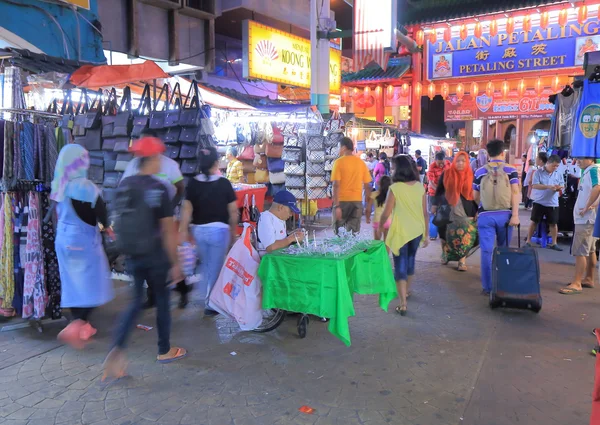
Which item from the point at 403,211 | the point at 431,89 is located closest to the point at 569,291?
the point at 403,211

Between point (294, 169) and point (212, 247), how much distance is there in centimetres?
507

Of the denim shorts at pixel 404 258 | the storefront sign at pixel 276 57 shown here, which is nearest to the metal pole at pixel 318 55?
the storefront sign at pixel 276 57

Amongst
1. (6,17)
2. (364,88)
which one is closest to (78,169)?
(6,17)

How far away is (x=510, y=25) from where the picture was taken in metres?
18.7

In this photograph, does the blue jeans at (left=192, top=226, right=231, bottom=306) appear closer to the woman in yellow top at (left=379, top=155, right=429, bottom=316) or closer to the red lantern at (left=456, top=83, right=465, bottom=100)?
the woman in yellow top at (left=379, top=155, right=429, bottom=316)

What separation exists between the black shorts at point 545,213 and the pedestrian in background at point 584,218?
253 centimetres

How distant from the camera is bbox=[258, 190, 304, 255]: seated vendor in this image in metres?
4.41

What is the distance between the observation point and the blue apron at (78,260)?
14.0 ft

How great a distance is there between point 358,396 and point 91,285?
2558 mm

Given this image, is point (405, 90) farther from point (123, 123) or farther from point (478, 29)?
point (123, 123)

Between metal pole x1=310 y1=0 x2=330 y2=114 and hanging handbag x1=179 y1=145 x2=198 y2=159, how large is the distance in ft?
18.1

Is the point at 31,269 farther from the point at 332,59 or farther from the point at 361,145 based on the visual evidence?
the point at 361,145

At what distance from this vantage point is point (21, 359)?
422 cm

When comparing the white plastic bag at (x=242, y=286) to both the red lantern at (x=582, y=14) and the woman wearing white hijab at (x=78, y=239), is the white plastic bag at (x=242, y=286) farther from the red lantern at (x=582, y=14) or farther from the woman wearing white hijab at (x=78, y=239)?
the red lantern at (x=582, y=14)
